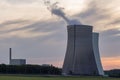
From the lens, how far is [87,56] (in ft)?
276

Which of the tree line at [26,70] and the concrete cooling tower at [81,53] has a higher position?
the concrete cooling tower at [81,53]

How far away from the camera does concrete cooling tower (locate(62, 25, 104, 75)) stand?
81.8 metres

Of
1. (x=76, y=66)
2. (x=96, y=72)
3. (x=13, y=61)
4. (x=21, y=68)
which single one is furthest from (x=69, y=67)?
(x=13, y=61)

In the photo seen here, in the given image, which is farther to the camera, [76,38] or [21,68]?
[21,68]

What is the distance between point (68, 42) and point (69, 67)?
7221mm

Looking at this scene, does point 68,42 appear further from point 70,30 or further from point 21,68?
point 21,68

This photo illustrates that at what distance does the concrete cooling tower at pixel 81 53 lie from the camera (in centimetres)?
8183

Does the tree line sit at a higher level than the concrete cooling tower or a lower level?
lower

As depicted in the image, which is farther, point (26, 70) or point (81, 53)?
point (26, 70)

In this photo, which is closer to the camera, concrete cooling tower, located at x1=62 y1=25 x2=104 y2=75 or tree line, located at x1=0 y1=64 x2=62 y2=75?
concrete cooling tower, located at x1=62 y1=25 x2=104 y2=75

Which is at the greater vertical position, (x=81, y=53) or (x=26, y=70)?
(x=81, y=53)

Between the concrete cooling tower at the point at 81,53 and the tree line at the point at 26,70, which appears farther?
the tree line at the point at 26,70

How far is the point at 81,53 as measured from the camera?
83875 millimetres

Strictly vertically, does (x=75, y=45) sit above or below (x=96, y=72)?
above
